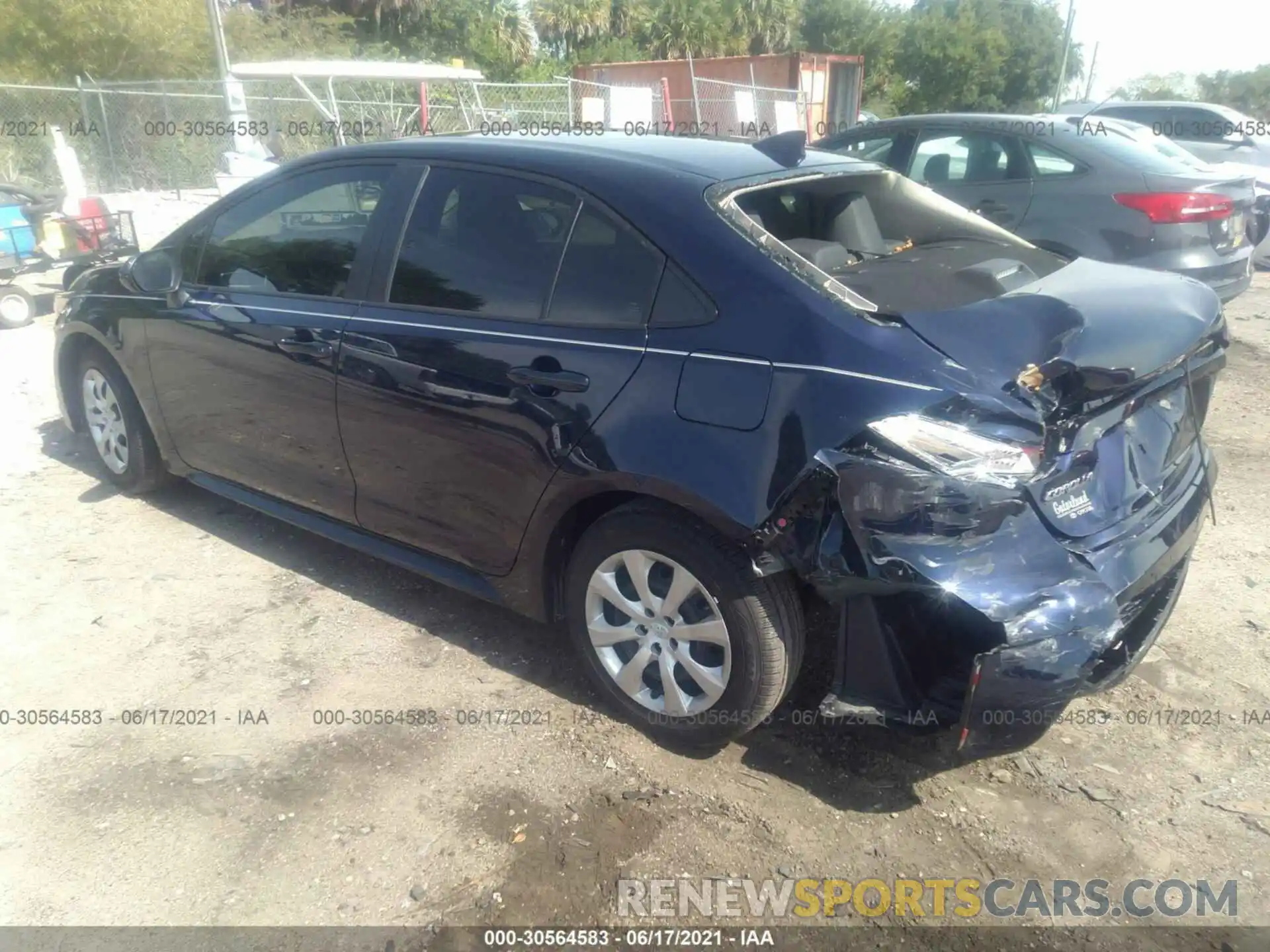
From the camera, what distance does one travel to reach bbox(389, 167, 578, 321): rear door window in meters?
3.06

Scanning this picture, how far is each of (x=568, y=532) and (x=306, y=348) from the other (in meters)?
1.30

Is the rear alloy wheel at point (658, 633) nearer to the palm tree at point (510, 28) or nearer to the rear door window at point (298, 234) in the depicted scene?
the rear door window at point (298, 234)

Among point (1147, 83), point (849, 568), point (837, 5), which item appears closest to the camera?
point (849, 568)

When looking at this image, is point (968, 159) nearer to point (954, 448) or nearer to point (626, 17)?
point (954, 448)

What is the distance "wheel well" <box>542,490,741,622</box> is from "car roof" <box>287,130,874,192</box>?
943mm

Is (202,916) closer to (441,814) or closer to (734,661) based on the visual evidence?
(441,814)

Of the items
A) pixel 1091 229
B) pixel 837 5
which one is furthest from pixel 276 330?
pixel 837 5

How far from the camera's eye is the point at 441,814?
2.78m

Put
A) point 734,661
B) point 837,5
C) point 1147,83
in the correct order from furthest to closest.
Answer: point 1147,83 → point 837,5 → point 734,661

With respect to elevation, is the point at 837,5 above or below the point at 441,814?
above

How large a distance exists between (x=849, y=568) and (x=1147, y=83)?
73.0 m

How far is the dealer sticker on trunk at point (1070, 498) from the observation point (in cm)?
244

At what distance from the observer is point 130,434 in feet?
15.4

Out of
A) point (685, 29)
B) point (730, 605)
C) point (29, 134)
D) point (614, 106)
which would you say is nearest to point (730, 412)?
point (730, 605)
